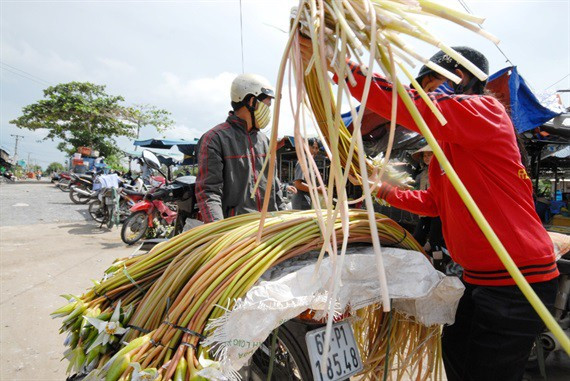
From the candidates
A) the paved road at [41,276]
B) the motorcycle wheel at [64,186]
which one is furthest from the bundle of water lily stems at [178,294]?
the motorcycle wheel at [64,186]

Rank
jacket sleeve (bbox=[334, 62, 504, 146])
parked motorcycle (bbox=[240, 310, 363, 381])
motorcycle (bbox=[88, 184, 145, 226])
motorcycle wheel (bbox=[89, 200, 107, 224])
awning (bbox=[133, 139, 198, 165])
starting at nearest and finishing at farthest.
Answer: jacket sleeve (bbox=[334, 62, 504, 146])
parked motorcycle (bbox=[240, 310, 363, 381])
motorcycle (bbox=[88, 184, 145, 226])
motorcycle wheel (bbox=[89, 200, 107, 224])
awning (bbox=[133, 139, 198, 165])

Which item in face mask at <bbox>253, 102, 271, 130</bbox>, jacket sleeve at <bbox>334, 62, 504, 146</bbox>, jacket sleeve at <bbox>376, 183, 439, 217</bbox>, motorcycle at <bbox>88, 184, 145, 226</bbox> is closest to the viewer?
jacket sleeve at <bbox>334, 62, 504, 146</bbox>

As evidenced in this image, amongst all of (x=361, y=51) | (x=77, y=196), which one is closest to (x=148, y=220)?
(x=361, y=51)

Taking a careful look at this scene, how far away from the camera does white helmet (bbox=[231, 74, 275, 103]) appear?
2.23 m

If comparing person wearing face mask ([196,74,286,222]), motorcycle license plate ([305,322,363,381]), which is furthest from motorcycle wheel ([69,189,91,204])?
motorcycle license plate ([305,322,363,381])

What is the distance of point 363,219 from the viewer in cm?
139

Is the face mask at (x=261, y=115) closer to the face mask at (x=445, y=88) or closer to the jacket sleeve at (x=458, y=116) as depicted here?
the face mask at (x=445, y=88)

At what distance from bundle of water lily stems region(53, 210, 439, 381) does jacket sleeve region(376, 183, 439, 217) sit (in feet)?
0.70

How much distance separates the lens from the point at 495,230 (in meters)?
1.21

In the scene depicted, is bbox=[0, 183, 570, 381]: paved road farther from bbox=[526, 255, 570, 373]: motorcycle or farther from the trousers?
the trousers

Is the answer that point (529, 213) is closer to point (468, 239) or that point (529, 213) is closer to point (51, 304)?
point (468, 239)

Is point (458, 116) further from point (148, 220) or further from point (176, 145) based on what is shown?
point (176, 145)

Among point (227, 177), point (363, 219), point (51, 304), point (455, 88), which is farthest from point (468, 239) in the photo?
point (51, 304)

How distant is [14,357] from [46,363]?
258 mm
